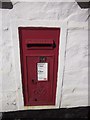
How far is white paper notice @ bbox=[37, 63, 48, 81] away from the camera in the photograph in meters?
3.16

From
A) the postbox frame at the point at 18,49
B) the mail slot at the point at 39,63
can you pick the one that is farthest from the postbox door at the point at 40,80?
the postbox frame at the point at 18,49

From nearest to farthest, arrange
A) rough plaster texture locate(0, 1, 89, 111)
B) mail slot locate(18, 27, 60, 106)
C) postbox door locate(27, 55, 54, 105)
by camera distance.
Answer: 1. rough plaster texture locate(0, 1, 89, 111)
2. mail slot locate(18, 27, 60, 106)
3. postbox door locate(27, 55, 54, 105)

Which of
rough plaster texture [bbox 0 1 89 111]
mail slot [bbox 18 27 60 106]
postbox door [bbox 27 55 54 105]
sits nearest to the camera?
rough plaster texture [bbox 0 1 89 111]

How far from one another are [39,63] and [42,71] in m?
0.14

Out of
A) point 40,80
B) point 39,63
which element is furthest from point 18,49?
point 40,80

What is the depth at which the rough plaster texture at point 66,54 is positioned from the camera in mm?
2785

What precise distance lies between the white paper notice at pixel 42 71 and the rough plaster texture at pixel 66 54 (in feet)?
0.85

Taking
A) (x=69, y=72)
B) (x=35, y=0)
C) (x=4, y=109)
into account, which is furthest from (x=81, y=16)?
(x=4, y=109)

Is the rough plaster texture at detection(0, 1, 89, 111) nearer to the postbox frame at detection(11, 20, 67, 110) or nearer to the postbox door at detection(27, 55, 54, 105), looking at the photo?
the postbox frame at detection(11, 20, 67, 110)

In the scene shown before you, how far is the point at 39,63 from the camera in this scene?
313 cm

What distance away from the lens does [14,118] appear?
362cm

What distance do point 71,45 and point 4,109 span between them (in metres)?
1.40

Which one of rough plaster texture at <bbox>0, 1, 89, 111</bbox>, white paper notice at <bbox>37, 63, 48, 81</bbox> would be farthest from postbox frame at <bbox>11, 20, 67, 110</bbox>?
white paper notice at <bbox>37, 63, 48, 81</bbox>

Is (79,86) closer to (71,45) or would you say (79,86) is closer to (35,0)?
(71,45)
